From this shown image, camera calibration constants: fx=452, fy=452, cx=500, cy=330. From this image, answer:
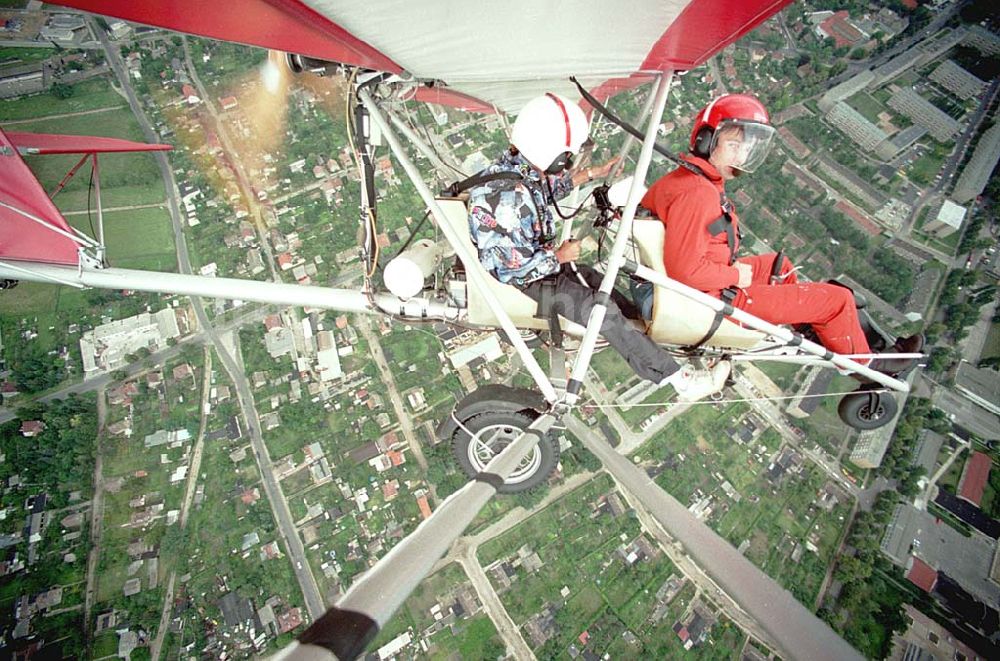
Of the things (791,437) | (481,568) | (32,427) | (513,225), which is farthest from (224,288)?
(791,437)

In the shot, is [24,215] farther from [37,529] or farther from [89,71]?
[89,71]

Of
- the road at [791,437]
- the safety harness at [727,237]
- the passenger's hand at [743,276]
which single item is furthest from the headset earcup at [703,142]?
the road at [791,437]

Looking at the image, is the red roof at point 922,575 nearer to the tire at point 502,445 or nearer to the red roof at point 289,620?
the tire at point 502,445

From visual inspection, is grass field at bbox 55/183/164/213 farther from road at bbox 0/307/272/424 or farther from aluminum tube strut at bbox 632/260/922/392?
aluminum tube strut at bbox 632/260/922/392

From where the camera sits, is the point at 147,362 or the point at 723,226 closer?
the point at 723,226

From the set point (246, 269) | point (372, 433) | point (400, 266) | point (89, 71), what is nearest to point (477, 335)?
point (372, 433)

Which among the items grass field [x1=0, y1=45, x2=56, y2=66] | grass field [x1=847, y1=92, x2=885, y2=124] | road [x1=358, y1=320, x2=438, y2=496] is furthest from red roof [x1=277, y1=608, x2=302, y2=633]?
grass field [x1=847, y1=92, x2=885, y2=124]

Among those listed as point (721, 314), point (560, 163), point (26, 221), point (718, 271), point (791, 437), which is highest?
point (26, 221)

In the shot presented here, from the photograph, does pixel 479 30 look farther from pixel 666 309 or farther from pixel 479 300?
pixel 666 309
